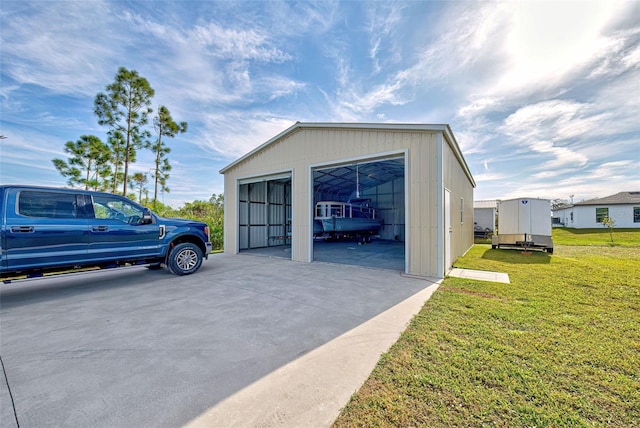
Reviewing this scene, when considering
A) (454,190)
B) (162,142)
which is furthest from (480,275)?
(162,142)

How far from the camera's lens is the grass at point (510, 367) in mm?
1586

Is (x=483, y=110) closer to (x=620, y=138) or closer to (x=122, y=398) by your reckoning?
(x=620, y=138)

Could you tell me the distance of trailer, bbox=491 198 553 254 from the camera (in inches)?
389

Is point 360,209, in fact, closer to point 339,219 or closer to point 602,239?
point 339,219

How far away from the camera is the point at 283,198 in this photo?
12.9 meters

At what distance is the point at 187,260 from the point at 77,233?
212cm

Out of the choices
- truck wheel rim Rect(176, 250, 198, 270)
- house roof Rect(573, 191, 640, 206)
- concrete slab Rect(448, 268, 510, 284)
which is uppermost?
house roof Rect(573, 191, 640, 206)

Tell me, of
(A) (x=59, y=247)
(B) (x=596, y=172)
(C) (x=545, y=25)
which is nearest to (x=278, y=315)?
(A) (x=59, y=247)

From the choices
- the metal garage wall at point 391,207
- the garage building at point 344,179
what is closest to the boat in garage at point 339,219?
the garage building at point 344,179

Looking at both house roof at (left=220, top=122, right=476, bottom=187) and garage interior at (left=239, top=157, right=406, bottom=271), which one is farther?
garage interior at (left=239, top=157, right=406, bottom=271)

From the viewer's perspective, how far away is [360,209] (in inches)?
603

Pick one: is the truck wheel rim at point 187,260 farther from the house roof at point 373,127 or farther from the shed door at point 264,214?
the house roof at point 373,127

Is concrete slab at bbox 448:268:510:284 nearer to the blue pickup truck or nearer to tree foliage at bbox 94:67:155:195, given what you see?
the blue pickup truck

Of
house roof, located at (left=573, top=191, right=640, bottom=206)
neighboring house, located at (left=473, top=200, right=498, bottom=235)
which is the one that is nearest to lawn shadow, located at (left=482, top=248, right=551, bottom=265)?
neighboring house, located at (left=473, top=200, right=498, bottom=235)
